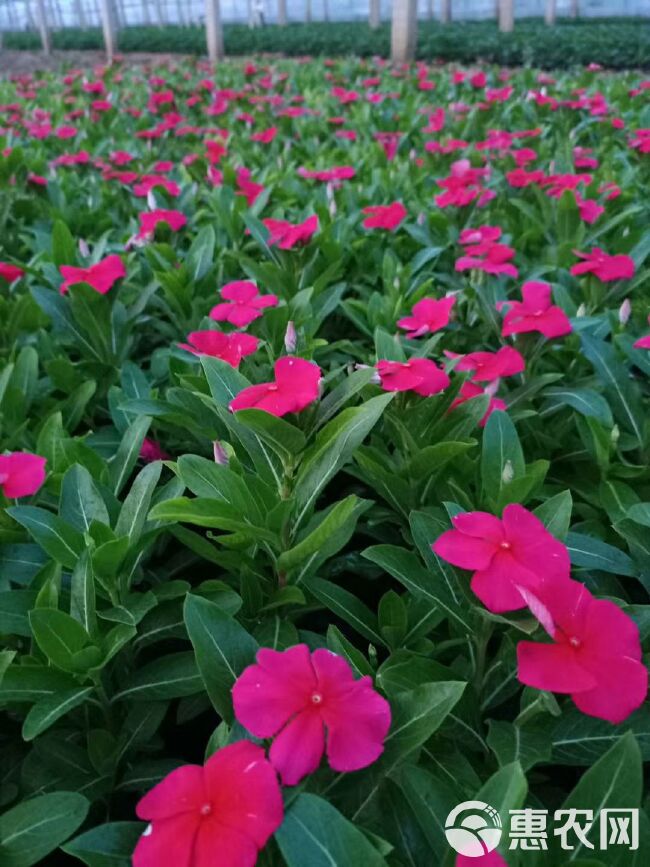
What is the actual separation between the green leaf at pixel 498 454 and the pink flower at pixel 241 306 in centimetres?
64

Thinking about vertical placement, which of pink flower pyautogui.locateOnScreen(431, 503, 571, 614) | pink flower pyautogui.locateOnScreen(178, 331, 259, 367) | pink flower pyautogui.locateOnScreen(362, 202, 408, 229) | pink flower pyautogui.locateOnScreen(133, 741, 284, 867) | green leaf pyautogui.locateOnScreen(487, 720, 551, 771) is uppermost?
pink flower pyautogui.locateOnScreen(431, 503, 571, 614)

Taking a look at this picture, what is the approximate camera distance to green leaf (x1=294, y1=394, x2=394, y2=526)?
3.45 feet

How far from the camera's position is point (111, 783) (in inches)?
43.4

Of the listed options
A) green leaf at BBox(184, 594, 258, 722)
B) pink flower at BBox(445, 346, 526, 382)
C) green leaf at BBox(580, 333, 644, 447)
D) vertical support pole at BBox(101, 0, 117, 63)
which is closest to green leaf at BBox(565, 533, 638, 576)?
pink flower at BBox(445, 346, 526, 382)

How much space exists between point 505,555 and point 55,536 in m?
0.65

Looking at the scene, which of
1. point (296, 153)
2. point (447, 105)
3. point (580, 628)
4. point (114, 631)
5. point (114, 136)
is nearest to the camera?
point (580, 628)

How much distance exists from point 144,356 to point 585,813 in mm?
1760

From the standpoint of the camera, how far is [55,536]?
1.12 m

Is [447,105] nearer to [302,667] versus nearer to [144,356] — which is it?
[144,356]

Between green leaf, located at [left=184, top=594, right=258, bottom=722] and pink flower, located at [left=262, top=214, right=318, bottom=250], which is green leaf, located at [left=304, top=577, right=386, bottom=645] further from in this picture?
pink flower, located at [left=262, top=214, right=318, bottom=250]

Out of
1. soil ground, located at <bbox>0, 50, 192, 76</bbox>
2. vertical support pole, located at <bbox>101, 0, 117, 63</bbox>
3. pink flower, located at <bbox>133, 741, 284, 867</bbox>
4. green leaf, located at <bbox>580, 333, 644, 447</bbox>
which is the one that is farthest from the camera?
soil ground, located at <bbox>0, 50, 192, 76</bbox>

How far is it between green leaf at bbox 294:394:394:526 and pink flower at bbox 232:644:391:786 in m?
0.36

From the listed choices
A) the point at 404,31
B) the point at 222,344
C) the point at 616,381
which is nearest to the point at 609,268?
the point at 616,381

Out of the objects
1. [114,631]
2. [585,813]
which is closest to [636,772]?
[585,813]
